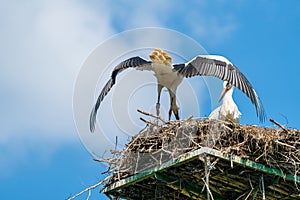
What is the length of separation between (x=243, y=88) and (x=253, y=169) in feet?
4.09

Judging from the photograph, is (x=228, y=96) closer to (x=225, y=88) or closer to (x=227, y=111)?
(x=225, y=88)

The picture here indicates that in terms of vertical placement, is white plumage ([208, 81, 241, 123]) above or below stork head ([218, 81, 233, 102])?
below

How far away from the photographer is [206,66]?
9.73 metres

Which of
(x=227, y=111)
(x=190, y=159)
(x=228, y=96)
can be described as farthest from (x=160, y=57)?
(x=190, y=159)

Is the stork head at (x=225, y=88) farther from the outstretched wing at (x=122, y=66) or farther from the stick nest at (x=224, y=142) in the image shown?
the stick nest at (x=224, y=142)

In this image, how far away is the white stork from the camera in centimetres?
952

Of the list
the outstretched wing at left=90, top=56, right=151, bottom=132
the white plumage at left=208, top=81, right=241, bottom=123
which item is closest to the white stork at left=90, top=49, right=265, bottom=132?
the outstretched wing at left=90, top=56, right=151, bottom=132

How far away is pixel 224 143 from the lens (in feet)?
28.1

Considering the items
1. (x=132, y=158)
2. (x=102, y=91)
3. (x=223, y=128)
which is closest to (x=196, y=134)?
(x=223, y=128)

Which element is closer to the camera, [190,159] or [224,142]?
[190,159]

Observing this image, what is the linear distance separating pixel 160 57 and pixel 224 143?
103 inches

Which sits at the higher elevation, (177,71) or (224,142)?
(177,71)

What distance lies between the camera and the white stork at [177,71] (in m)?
9.52

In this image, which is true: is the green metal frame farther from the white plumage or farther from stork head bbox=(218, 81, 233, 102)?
stork head bbox=(218, 81, 233, 102)
